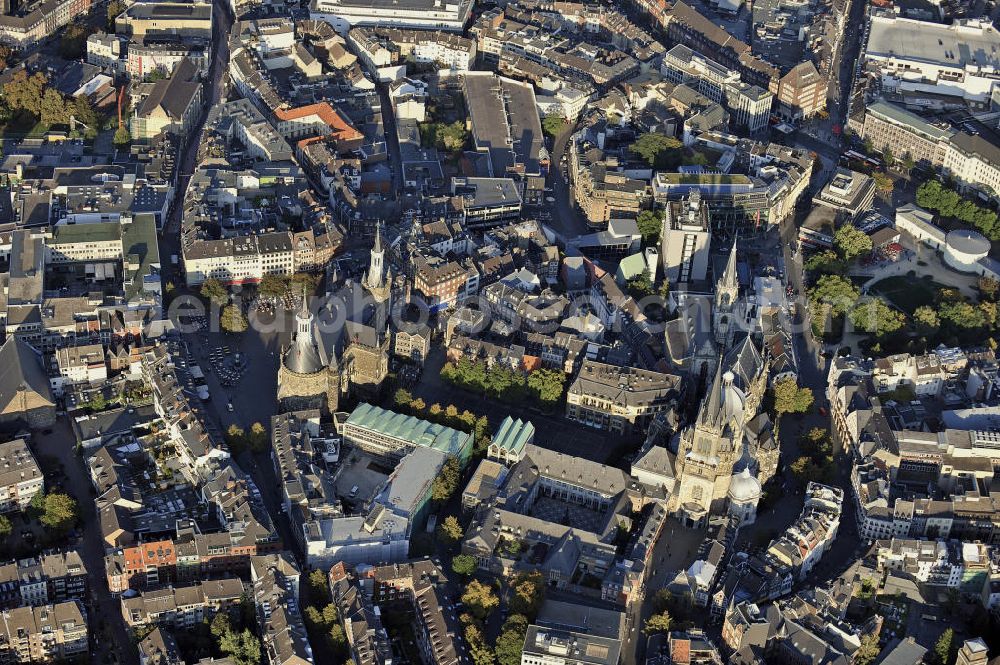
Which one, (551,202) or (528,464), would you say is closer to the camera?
(528,464)

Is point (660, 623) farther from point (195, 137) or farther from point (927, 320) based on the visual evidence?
point (195, 137)

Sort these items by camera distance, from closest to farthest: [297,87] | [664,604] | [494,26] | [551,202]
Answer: [664,604], [551,202], [297,87], [494,26]

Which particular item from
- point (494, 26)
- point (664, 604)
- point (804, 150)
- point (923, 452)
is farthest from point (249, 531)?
point (494, 26)

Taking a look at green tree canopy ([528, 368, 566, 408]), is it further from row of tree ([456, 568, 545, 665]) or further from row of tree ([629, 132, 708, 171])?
row of tree ([629, 132, 708, 171])

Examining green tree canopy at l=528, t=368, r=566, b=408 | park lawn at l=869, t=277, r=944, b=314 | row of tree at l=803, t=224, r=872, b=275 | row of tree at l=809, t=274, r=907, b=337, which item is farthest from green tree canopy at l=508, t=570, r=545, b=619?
park lawn at l=869, t=277, r=944, b=314

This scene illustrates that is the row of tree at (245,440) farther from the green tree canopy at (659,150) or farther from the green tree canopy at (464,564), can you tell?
the green tree canopy at (659,150)

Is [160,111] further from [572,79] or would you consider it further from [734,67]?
[734,67]
